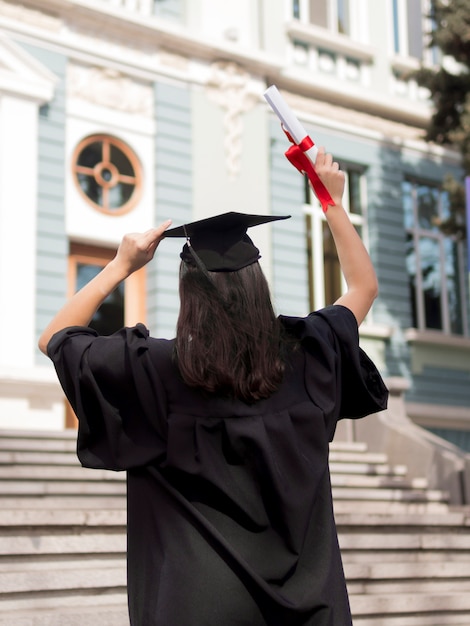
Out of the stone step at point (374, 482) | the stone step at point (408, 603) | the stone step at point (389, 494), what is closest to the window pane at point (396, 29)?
the stone step at point (374, 482)

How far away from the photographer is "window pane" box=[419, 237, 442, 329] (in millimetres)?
13828

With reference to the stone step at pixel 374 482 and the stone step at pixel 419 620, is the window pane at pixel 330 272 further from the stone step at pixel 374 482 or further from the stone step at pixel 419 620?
the stone step at pixel 419 620

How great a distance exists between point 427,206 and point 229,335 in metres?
12.4

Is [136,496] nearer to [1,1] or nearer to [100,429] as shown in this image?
[100,429]

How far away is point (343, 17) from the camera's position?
13.8 meters

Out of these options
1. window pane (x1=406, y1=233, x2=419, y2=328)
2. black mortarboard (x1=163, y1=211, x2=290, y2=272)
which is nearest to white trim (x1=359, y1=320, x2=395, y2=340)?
window pane (x1=406, y1=233, x2=419, y2=328)

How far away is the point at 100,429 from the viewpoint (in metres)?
2.09

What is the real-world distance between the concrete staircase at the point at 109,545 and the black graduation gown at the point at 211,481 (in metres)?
2.81

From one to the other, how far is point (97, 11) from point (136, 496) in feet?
31.7

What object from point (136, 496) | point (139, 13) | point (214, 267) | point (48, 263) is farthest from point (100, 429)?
point (139, 13)

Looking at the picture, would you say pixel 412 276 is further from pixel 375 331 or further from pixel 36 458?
pixel 36 458

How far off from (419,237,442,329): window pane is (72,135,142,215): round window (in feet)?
15.5

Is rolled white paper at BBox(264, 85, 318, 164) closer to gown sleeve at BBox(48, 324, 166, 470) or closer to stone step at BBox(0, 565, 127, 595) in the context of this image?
gown sleeve at BBox(48, 324, 166, 470)

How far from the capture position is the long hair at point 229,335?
6.69ft
